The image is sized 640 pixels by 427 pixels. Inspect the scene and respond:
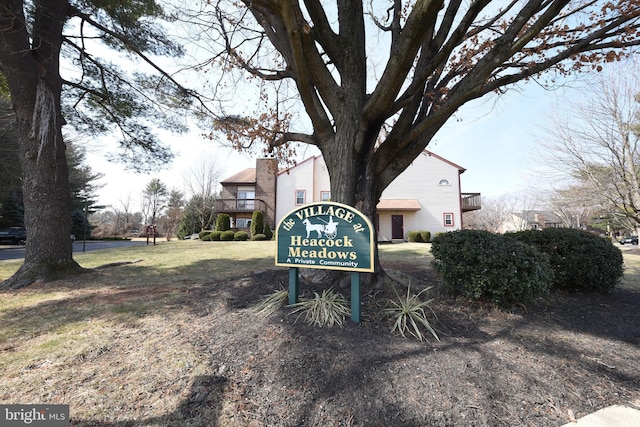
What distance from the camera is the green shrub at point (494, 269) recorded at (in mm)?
3699

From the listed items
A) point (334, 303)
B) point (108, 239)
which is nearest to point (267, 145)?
point (334, 303)

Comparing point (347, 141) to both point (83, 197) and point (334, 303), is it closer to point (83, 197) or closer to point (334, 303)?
point (334, 303)

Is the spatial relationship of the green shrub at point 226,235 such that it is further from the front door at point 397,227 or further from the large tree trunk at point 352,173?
the large tree trunk at point 352,173

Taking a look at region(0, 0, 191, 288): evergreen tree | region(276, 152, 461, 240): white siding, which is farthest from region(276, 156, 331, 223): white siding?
region(0, 0, 191, 288): evergreen tree

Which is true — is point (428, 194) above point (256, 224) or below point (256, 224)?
above

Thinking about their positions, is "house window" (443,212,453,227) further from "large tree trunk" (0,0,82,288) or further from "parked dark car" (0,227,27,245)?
"parked dark car" (0,227,27,245)

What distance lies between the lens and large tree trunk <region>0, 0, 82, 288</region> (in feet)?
19.5

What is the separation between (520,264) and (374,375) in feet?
9.04

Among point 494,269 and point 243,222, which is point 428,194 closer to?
point 243,222

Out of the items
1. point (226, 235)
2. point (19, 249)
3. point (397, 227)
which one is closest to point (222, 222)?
point (226, 235)

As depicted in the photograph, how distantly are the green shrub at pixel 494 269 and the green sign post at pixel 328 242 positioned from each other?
1719 millimetres
